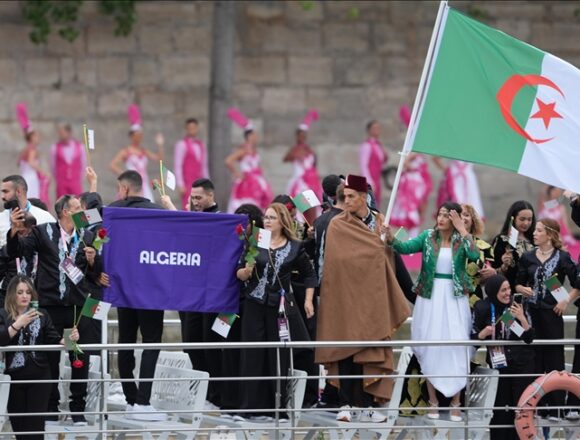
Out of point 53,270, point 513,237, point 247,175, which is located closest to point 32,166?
point 247,175

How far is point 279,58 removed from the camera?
2562cm

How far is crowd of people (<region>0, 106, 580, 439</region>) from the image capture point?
14.6m

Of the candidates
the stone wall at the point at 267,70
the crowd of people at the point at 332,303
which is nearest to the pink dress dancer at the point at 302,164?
the stone wall at the point at 267,70

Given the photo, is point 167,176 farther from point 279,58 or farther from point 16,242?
point 279,58

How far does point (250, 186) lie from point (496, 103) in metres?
9.75

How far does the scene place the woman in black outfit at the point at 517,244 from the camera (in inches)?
603

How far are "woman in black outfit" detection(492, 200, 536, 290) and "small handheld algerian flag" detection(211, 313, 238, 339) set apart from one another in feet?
6.78

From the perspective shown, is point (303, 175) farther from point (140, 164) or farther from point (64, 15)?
point (64, 15)

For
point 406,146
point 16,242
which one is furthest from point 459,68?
point 16,242

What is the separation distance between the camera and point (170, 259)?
1505 centimetres

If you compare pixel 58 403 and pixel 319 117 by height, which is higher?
pixel 319 117

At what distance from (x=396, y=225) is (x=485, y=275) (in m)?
10.0

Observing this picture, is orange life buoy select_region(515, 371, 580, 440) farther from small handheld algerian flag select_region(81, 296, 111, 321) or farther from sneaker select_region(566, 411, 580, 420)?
small handheld algerian flag select_region(81, 296, 111, 321)

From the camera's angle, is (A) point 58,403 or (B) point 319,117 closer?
(A) point 58,403
